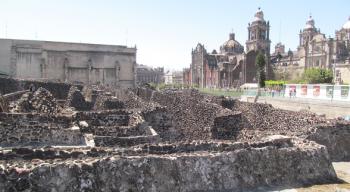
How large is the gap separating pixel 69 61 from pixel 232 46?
73261 millimetres

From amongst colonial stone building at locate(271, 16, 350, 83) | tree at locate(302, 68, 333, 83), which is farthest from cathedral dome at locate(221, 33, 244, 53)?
tree at locate(302, 68, 333, 83)

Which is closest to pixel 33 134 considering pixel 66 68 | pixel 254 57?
pixel 66 68

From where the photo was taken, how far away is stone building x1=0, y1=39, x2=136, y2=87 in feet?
172

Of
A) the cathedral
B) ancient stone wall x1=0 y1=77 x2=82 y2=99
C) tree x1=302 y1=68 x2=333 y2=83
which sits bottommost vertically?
ancient stone wall x1=0 y1=77 x2=82 y2=99

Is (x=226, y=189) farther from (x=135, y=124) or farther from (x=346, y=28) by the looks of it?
(x=346, y=28)

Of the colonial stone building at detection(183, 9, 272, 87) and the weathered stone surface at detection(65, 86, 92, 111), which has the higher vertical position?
the colonial stone building at detection(183, 9, 272, 87)

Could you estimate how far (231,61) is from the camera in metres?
107

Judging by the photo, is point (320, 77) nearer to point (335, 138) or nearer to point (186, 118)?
point (186, 118)

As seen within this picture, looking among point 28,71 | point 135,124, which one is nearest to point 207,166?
point 135,124

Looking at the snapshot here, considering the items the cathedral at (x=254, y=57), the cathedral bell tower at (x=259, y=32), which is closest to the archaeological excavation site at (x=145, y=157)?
the cathedral at (x=254, y=57)

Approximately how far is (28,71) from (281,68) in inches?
2691

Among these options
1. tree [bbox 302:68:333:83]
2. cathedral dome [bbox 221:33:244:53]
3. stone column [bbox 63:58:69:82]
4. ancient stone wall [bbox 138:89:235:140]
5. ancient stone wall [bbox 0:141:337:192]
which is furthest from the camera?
cathedral dome [bbox 221:33:244:53]

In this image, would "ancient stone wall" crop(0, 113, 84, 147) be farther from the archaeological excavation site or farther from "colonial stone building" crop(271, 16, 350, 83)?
"colonial stone building" crop(271, 16, 350, 83)

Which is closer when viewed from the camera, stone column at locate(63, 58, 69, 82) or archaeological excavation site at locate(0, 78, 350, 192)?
archaeological excavation site at locate(0, 78, 350, 192)
